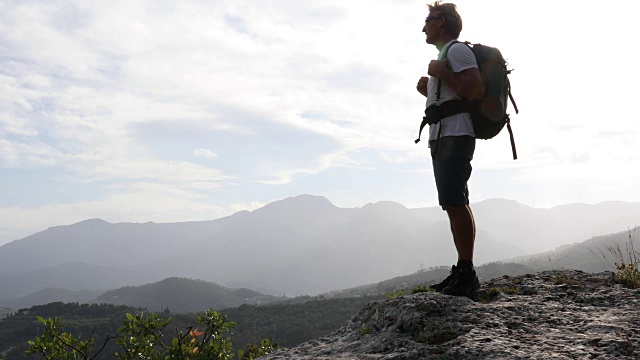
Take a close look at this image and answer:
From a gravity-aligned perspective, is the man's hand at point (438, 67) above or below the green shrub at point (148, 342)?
above

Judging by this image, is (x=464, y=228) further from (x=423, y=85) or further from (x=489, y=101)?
(x=423, y=85)

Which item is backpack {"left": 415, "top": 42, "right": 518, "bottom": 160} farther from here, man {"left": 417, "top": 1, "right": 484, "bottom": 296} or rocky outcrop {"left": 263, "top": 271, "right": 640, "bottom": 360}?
rocky outcrop {"left": 263, "top": 271, "right": 640, "bottom": 360}

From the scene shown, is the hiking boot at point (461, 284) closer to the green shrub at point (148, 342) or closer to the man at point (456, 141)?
the man at point (456, 141)

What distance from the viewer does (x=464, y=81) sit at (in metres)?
4.39

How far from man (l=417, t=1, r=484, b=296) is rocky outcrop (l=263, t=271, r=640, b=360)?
1.54ft

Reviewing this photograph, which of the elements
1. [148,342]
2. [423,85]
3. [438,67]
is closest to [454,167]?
[438,67]

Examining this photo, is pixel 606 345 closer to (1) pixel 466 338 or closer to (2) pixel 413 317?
(1) pixel 466 338

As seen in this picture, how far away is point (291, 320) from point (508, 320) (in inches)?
5191

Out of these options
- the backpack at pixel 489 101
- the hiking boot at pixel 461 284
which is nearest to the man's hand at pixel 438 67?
the backpack at pixel 489 101

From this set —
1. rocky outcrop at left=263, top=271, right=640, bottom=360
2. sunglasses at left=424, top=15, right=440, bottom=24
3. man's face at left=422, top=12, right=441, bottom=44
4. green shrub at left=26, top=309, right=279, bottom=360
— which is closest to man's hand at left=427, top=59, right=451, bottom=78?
man's face at left=422, top=12, right=441, bottom=44

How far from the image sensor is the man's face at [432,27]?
4879mm

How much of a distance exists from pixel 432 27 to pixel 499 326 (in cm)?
310

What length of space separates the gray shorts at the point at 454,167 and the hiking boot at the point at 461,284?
74 cm

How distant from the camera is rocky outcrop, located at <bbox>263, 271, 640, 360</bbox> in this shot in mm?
3281
